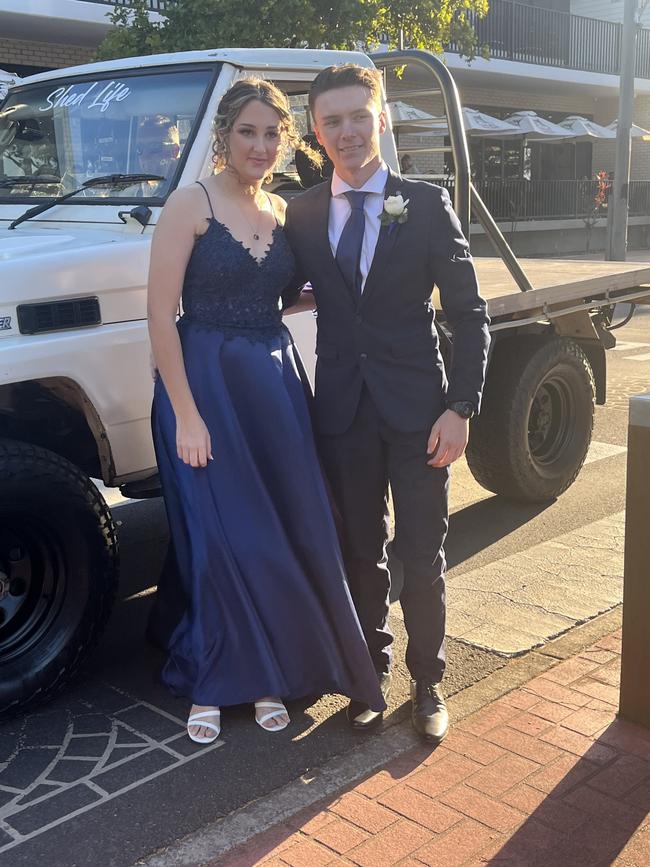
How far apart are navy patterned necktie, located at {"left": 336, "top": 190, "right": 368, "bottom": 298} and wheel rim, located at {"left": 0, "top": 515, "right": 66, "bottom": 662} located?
129 centimetres

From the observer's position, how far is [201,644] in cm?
333

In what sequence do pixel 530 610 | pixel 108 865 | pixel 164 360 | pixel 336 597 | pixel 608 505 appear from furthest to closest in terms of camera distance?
1. pixel 608 505
2. pixel 530 610
3. pixel 336 597
4. pixel 164 360
5. pixel 108 865

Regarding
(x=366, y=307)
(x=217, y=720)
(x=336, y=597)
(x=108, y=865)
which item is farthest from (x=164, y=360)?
(x=108, y=865)

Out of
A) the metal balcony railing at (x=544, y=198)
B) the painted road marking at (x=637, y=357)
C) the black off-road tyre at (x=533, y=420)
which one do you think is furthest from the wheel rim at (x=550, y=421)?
the metal balcony railing at (x=544, y=198)

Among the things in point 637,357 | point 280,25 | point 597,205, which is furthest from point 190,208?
point 597,205

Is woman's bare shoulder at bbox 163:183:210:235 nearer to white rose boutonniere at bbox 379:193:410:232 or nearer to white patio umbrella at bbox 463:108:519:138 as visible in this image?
white rose boutonniere at bbox 379:193:410:232

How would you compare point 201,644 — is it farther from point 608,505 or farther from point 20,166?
point 608,505

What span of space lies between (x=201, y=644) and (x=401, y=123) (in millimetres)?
3157

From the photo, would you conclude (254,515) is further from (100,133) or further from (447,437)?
(100,133)

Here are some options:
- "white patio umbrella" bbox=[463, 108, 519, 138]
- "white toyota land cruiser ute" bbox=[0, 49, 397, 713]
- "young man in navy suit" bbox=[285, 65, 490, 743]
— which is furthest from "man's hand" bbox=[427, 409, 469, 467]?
"white patio umbrella" bbox=[463, 108, 519, 138]

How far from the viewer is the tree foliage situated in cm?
897

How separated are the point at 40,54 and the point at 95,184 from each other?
1425 centimetres

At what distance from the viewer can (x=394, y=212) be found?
306 centimetres

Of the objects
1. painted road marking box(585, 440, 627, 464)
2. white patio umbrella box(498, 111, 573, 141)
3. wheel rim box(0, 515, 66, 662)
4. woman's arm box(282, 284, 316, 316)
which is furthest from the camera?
white patio umbrella box(498, 111, 573, 141)
